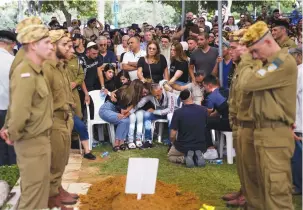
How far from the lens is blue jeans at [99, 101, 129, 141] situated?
887cm

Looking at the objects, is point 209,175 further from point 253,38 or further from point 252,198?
point 253,38

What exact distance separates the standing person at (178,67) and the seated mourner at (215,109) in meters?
1.39

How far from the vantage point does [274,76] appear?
14.6ft

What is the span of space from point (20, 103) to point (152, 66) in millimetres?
5030

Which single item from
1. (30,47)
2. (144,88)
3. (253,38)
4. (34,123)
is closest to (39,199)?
(34,123)

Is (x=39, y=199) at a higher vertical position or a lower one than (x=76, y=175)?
higher

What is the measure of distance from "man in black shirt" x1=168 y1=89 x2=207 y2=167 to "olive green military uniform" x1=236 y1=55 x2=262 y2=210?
90.9 inches

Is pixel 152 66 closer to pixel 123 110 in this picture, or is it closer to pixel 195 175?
pixel 123 110

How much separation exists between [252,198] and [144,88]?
3.99 meters

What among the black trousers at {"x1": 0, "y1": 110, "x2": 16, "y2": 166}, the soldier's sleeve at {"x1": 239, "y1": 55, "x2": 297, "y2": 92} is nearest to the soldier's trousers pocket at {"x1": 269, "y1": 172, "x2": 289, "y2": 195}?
the soldier's sleeve at {"x1": 239, "y1": 55, "x2": 297, "y2": 92}

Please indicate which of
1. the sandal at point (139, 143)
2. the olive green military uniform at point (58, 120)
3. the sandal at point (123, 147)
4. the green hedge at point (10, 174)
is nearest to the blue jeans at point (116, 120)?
the sandal at point (123, 147)

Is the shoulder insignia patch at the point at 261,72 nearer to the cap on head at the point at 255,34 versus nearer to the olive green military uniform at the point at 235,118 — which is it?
the cap on head at the point at 255,34

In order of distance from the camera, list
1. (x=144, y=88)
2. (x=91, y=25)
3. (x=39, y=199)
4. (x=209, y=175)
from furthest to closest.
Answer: (x=91, y=25) < (x=144, y=88) < (x=209, y=175) < (x=39, y=199)

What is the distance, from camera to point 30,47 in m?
4.73
